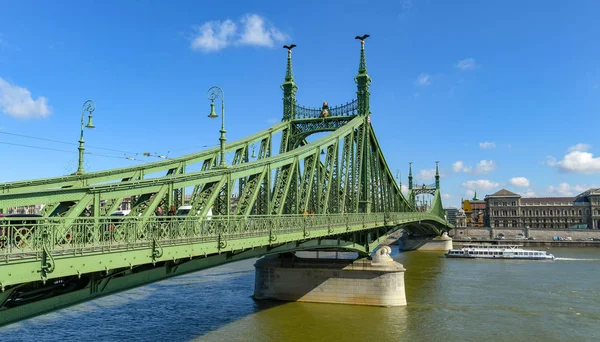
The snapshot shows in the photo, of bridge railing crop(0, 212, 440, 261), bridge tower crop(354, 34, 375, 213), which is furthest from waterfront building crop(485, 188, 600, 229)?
bridge railing crop(0, 212, 440, 261)

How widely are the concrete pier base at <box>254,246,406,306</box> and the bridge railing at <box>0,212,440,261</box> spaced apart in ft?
42.6

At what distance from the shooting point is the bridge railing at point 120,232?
10.3 meters

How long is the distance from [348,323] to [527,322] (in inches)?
460

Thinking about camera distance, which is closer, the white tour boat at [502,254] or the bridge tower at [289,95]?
the bridge tower at [289,95]

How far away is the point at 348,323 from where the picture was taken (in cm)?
2933

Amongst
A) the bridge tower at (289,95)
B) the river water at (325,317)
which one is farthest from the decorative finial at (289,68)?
the river water at (325,317)

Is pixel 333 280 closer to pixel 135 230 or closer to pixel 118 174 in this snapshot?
pixel 118 174

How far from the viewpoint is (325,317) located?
30812mm

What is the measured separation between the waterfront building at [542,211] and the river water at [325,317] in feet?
321

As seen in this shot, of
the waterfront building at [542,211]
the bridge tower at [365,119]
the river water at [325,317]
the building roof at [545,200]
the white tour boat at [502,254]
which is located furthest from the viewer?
the building roof at [545,200]

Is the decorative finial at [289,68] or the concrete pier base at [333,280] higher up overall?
the decorative finial at [289,68]

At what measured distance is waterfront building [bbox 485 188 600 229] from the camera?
12912cm

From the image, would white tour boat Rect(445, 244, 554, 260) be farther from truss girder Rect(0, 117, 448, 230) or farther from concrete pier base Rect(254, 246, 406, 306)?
concrete pier base Rect(254, 246, 406, 306)

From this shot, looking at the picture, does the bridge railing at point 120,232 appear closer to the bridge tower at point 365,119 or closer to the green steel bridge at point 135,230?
the green steel bridge at point 135,230
